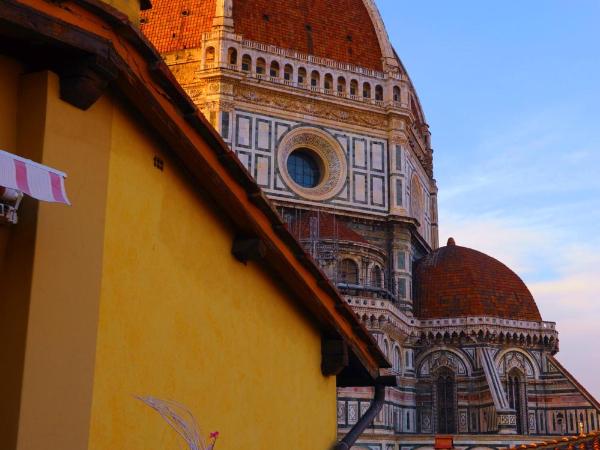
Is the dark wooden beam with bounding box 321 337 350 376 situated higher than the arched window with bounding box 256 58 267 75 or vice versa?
the arched window with bounding box 256 58 267 75

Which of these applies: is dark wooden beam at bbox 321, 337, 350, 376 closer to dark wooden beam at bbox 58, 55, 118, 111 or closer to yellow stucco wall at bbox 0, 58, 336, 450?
yellow stucco wall at bbox 0, 58, 336, 450

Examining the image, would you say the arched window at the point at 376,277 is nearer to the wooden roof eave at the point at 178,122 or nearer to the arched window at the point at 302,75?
the arched window at the point at 302,75

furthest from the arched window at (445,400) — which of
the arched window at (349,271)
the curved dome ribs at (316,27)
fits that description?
the curved dome ribs at (316,27)

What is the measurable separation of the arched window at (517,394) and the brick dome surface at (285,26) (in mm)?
15478

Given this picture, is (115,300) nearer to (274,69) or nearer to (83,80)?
(83,80)

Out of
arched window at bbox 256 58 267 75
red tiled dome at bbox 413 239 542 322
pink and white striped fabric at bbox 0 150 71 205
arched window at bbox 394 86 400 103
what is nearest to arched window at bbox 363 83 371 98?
arched window at bbox 394 86 400 103

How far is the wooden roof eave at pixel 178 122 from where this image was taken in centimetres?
554

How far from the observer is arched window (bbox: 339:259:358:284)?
4016 centimetres

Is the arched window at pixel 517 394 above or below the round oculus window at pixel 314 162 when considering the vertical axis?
below

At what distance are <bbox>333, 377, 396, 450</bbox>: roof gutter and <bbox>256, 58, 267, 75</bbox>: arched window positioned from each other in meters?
32.9

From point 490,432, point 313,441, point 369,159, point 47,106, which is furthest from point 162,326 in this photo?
point 369,159

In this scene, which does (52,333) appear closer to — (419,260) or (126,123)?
(126,123)

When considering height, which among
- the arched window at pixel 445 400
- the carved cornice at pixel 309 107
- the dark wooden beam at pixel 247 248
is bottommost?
the dark wooden beam at pixel 247 248

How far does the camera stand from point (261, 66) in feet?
140
